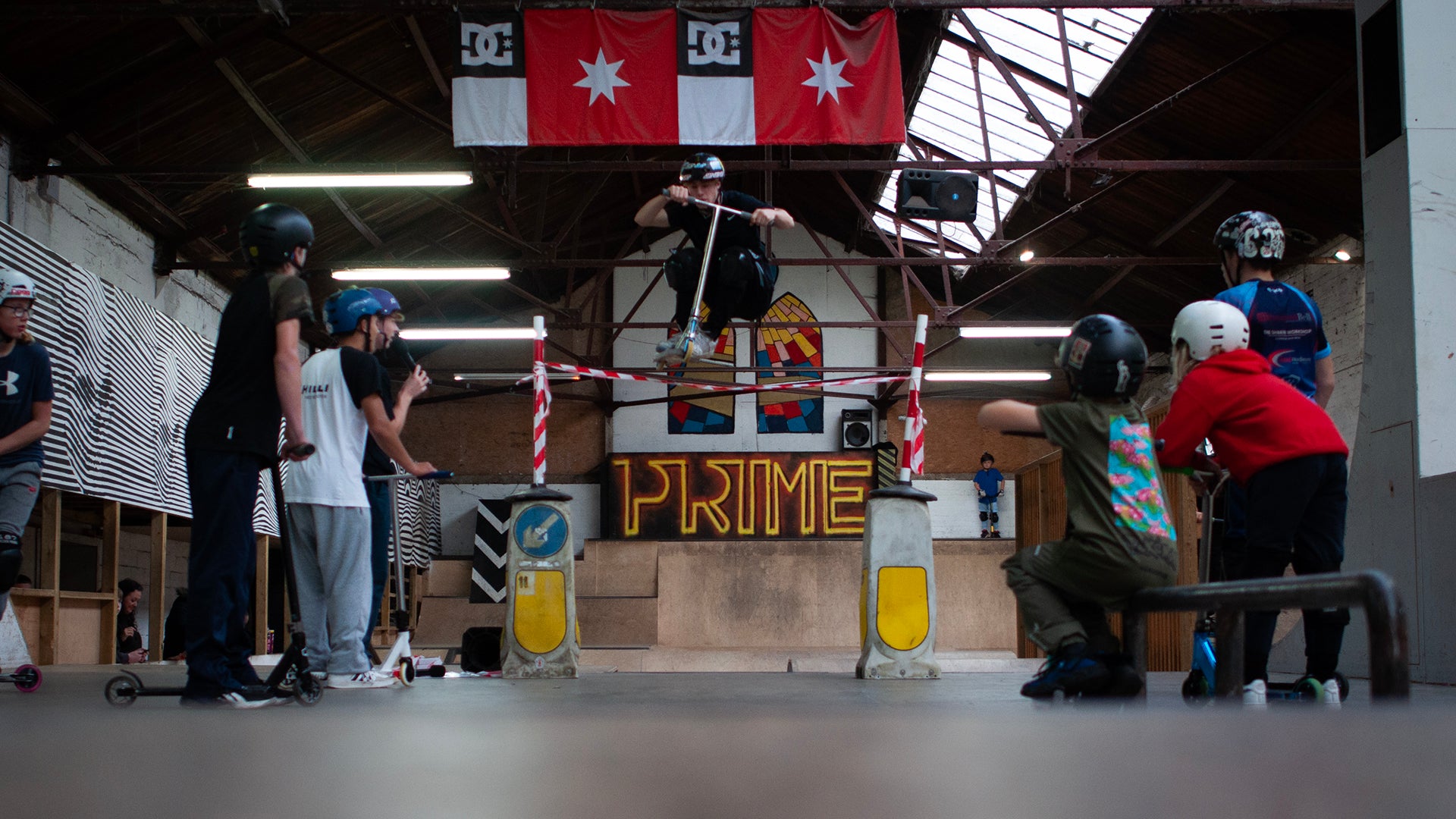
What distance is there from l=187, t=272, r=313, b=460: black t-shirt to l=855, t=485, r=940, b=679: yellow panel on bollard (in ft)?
11.1

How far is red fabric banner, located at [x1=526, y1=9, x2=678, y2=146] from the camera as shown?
10.6 metres

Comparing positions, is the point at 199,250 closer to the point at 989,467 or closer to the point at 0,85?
the point at 0,85

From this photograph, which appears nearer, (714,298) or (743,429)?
(714,298)

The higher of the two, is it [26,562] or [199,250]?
[199,250]

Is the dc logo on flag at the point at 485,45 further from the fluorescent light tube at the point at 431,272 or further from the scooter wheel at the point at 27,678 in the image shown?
the scooter wheel at the point at 27,678

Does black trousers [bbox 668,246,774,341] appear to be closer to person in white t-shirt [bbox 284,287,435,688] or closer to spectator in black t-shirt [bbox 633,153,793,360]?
spectator in black t-shirt [bbox 633,153,793,360]

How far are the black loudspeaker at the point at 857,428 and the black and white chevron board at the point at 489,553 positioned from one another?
7662mm

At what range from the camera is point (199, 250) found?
1806 centimetres

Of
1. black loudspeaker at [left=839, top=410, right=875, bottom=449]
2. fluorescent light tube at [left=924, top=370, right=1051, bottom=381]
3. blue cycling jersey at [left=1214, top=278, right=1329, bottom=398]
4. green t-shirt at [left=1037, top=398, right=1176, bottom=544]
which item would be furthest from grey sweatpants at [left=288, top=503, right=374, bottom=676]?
black loudspeaker at [left=839, top=410, right=875, bottom=449]

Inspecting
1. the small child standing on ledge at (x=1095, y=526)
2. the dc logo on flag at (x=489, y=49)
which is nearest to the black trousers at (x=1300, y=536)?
the small child standing on ledge at (x=1095, y=526)

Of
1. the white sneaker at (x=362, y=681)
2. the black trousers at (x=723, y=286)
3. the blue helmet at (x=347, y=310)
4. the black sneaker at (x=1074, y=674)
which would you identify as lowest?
the white sneaker at (x=362, y=681)

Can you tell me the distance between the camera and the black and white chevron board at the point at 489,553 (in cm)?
2270

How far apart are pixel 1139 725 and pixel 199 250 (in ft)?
62.2

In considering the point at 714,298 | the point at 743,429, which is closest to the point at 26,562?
the point at 714,298
